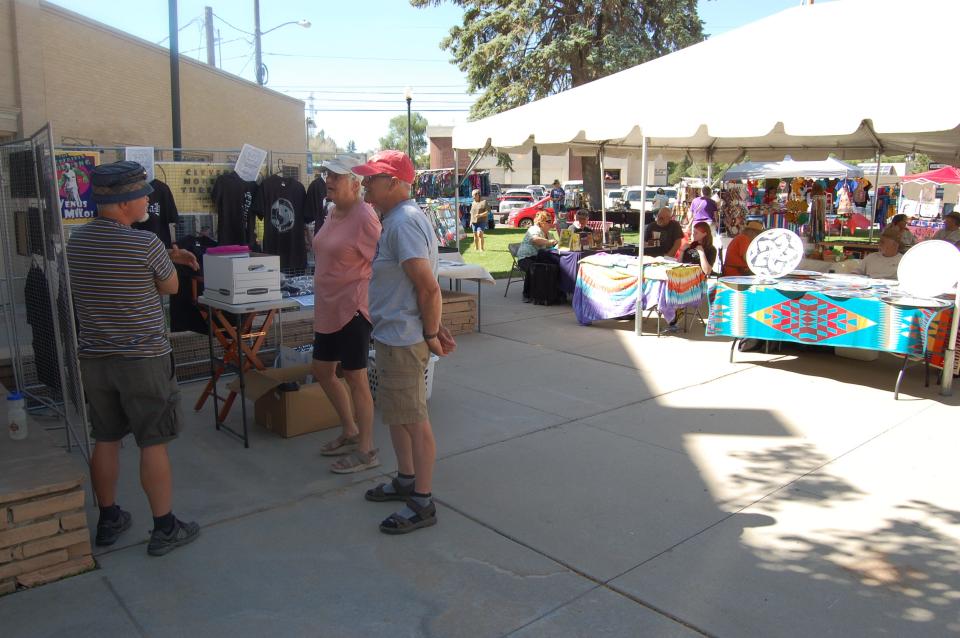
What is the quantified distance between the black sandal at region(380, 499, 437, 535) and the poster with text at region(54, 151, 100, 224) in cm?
Answer: 443

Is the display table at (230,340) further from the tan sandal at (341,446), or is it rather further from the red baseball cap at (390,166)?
the red baseball cap at (390,166)

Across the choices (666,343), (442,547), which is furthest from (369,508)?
(666,343)

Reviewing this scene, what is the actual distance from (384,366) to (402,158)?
105 cm

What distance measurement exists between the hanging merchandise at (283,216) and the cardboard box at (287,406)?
2.38m

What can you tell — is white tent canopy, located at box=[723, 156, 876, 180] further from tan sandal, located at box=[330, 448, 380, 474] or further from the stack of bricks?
the stack of bricks

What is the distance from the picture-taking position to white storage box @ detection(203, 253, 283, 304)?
4.78m

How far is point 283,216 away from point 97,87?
6498 mm

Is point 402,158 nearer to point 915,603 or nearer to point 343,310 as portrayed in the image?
point 343,310

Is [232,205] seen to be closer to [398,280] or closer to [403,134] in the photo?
[398,280]

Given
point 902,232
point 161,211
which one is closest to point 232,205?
point 161,211

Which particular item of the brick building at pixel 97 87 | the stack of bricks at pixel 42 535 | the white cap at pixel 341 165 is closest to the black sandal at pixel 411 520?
the stack of bricks at pixel 42 535

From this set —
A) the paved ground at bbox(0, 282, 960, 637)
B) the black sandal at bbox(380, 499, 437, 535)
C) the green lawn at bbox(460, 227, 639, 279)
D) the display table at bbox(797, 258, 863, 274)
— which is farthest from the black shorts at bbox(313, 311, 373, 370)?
the green lawn at bbox(460, 227, 639, 279)

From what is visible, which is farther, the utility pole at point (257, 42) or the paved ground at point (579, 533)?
the utility pole at point (257, 42)

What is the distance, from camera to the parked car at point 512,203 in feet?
94.2
